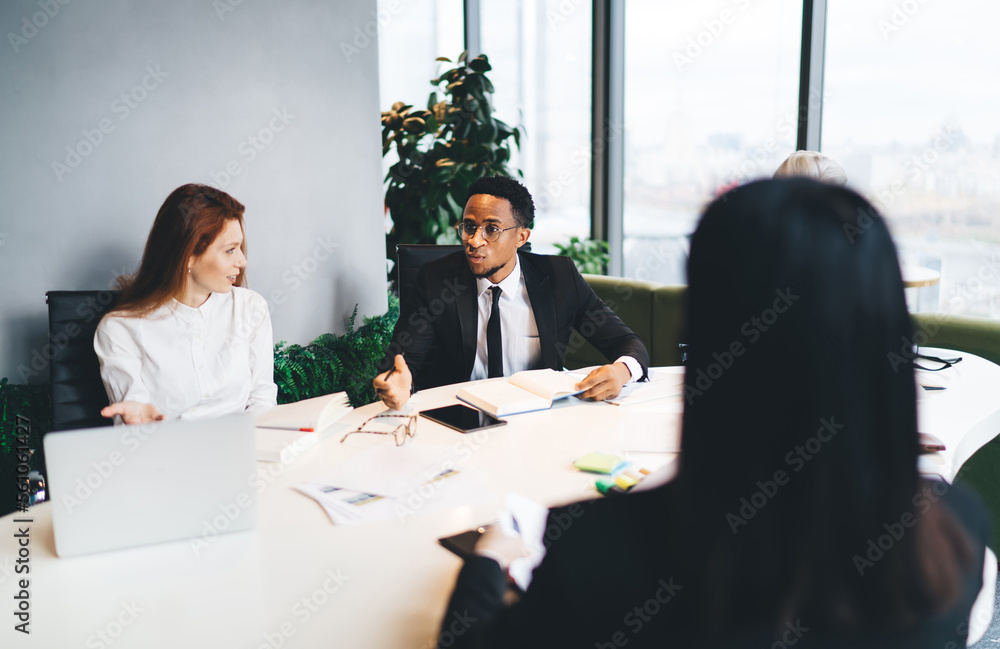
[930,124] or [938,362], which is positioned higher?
[930,124]

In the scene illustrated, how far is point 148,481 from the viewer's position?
1.12 m

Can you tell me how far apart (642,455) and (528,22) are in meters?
4.42

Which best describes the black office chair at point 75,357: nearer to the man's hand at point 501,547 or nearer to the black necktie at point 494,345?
the black necktie at point 494,345

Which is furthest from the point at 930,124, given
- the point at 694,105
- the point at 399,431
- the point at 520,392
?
the point at 399,431

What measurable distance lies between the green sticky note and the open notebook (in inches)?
14.9

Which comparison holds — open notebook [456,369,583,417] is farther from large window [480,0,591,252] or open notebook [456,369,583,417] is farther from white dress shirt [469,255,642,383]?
large window [480,0,591,252]

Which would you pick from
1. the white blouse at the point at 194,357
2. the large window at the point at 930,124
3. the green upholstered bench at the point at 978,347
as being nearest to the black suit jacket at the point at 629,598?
the white blouse at the point at 194,357

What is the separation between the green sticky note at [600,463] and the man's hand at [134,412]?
92 cm

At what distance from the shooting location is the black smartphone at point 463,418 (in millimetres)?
1768

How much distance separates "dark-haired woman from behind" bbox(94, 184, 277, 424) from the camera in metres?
2.01

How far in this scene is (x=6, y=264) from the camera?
240cm

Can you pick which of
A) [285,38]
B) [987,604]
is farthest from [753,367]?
[285,38]

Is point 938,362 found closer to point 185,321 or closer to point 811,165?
point 811,165

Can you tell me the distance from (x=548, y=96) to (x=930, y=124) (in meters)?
2.53
